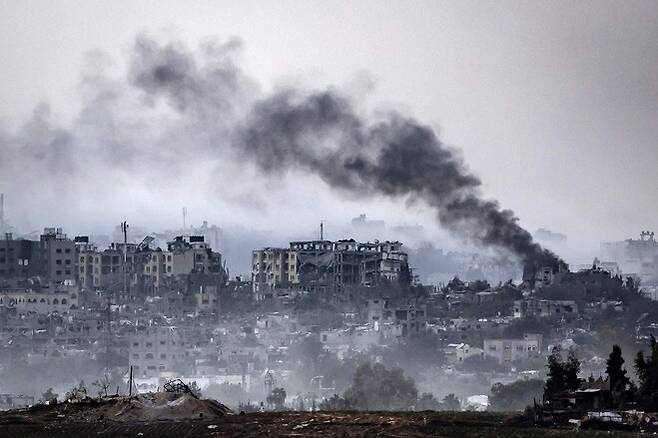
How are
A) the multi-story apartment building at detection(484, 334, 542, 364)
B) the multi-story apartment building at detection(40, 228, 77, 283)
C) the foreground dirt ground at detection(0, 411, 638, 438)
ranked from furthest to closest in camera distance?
1. the multi-story apartment building at detection(40, 228, 77, 283)
2. the multi-story apartment building at detection(484, 334, 542, 364)
3. the foreground dirt ground at detection(0, 411, 638, 438)

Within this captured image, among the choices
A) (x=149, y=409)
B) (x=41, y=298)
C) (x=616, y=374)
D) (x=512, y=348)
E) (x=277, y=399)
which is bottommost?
(x=277, y=399)

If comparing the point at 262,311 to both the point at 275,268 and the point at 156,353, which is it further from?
the point at 156,353

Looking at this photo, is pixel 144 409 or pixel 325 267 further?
pixel 325 267

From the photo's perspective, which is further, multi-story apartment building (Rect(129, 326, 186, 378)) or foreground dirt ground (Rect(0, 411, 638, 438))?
multi-story apartment building (Rect(129, 326, 186, 378))

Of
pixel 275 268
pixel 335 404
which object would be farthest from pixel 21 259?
pixel 335 404

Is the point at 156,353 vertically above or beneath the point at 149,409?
above

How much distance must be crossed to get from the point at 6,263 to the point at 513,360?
1380 inches

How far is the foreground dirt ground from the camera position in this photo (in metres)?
25.3

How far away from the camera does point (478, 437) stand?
24672 mm

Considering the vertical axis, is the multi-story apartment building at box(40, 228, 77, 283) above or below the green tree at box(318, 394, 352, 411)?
→ above

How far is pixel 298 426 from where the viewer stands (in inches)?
1022

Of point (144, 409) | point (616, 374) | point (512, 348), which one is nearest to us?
point (144, 409)

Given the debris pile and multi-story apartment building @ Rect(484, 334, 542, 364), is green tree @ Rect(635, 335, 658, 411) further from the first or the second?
multi-story apartment building @ Rect(484, 334, 542, 364)

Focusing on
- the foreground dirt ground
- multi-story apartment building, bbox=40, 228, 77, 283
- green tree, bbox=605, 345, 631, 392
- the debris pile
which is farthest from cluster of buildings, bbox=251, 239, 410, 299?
the foreground dirt ground
